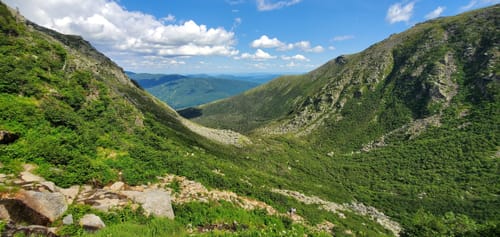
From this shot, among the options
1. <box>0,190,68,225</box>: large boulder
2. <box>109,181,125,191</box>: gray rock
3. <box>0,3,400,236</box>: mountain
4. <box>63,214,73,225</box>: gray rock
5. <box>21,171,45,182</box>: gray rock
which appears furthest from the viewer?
<box>109,181,125,191</box>: gray rock

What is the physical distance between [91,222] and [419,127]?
484 ft

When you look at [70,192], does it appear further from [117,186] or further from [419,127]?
[419,127]

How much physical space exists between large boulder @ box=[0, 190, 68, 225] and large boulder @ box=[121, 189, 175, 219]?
10.5ft

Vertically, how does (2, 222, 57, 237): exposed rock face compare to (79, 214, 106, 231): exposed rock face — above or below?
above

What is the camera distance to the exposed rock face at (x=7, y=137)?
516 inches

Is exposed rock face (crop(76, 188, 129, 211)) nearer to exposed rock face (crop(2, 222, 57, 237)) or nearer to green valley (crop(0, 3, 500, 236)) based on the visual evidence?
green valley (crop(0, 3, 500, 236))

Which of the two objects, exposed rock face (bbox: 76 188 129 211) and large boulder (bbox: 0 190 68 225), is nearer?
large boulder (bbox: 0 190 68 225)

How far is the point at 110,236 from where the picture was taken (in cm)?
894

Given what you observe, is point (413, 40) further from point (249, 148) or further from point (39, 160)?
point (39, 160)

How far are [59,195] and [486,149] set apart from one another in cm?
12513

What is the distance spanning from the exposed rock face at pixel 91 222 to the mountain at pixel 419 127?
35318 millimetres

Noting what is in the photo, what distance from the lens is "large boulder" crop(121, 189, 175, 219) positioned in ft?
42.3

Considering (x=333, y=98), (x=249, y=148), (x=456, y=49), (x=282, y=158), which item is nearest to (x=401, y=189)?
(x=282, y=158)

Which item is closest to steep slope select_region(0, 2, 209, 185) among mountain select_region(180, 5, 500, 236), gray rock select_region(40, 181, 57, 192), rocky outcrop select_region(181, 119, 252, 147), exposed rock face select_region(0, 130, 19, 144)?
exposed rock face select_region(0, 130, 19, 144)
